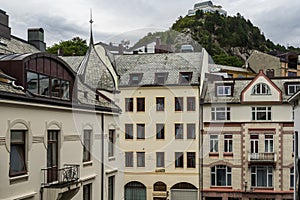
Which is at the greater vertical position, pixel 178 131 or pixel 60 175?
pixel 178 131

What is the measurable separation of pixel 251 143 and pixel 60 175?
15641 mm

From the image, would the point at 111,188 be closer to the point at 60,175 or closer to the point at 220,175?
the point at 60,175

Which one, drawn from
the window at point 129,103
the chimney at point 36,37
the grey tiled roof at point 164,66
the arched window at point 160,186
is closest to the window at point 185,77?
the grey tiled roof at point 164,66

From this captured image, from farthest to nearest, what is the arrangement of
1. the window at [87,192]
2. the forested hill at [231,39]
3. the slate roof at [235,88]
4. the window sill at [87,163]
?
the forested hill at [231,39] < the slate roof at [235,88] < the window at [87,192] < the window sill at [87,163]

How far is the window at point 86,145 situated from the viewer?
1334cm

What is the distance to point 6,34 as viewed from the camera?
1398 centimetres

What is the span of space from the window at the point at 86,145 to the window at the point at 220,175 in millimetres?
12846

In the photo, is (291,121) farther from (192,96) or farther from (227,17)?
(227,17)

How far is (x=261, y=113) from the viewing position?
24734 mm

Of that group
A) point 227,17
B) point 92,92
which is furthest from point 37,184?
point 227,17

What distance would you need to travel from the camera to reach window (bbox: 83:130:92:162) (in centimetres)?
1334

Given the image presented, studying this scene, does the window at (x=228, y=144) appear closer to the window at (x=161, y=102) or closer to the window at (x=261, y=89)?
the window at (x=261, y=89)

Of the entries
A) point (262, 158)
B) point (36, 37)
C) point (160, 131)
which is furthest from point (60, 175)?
point (262, 158)

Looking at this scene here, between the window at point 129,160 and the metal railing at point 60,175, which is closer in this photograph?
the metal railing at point 60,175
